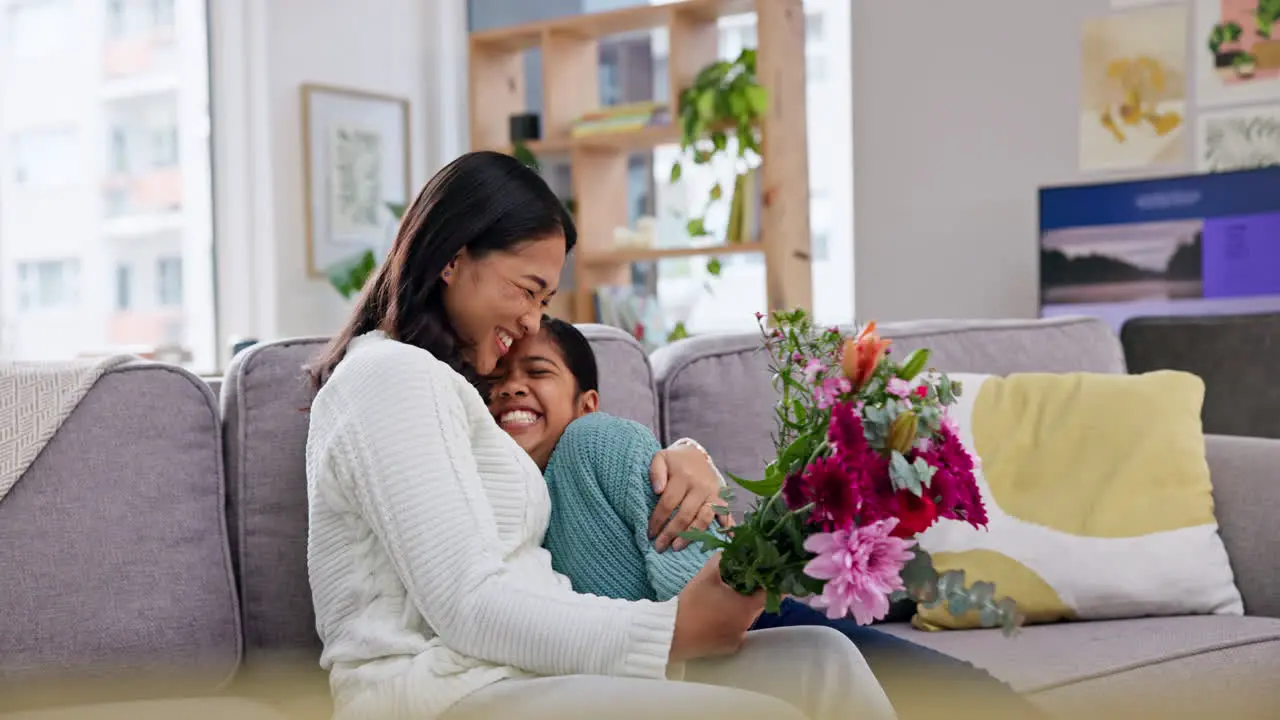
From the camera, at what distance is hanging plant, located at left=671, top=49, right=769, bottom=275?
4.30 meters

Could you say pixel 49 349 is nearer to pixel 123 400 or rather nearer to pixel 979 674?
pixel 123 400

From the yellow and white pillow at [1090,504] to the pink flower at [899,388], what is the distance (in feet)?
3.04

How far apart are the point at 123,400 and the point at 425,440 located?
1.93ft

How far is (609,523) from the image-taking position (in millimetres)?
1619

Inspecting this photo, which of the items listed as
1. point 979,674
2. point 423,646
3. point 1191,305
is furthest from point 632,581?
point 1191,305

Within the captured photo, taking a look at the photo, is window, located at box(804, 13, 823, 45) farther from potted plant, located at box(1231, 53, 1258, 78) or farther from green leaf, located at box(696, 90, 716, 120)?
potted plant, located at box(1231, 53, 1258, 78)

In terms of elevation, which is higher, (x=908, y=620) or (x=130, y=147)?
(x=130, y=147)

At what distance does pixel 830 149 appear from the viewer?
4.88 m

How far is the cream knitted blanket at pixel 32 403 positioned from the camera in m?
1.66

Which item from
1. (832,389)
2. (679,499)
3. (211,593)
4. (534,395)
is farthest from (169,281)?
(832,389)

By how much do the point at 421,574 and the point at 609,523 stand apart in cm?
33

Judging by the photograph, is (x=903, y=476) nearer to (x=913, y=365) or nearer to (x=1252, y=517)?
(x=913, y=365)

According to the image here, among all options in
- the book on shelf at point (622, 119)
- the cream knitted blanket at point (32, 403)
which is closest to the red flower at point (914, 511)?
the cream knitted blanket at point (32, 403)

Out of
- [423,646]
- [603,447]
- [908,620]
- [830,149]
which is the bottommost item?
[908,620]
